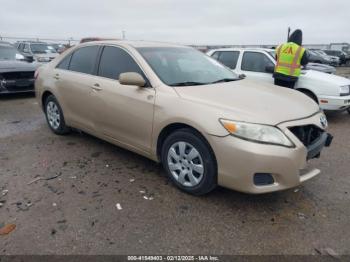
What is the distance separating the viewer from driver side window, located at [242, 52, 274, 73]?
6.99 m

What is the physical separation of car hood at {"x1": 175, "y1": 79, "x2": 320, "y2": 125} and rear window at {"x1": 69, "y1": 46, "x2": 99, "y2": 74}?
168cm

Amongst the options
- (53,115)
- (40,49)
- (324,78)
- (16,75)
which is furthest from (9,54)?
(324,78)

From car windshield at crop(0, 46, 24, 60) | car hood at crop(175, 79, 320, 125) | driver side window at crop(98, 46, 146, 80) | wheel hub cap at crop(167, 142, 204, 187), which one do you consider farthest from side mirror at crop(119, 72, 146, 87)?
car windshield at crop(0, 46, 24, 60)

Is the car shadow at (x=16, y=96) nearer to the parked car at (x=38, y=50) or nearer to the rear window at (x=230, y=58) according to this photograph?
the parked car at (x=38, y=50)

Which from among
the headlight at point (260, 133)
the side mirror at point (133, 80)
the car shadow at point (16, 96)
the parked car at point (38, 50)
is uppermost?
the side mirror at point (133, 80)

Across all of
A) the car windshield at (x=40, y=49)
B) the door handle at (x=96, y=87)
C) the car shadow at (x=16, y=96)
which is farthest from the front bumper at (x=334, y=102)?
the car windshield at (x=40, y=49)

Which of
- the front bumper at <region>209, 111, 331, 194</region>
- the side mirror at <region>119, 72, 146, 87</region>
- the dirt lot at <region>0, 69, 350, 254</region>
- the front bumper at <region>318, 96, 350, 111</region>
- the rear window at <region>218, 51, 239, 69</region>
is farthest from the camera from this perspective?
the rear window at <region>218, 51, 239, 69</region>

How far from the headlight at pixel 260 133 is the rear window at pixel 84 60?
249cm

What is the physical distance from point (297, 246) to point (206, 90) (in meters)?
1.76

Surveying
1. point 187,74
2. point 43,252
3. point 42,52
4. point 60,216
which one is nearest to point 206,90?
point 187,74

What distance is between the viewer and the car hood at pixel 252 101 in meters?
2.84

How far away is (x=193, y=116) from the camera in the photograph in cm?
301

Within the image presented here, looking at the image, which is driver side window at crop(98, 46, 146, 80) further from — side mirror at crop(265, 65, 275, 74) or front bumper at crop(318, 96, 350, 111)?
front bumper at crop(318, 96, 350, 111)

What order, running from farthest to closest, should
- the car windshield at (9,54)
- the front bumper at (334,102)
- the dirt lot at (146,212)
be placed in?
the car windshield at (9,54)
the front bumper at (334,102)
the dirt lot at (146,212)
